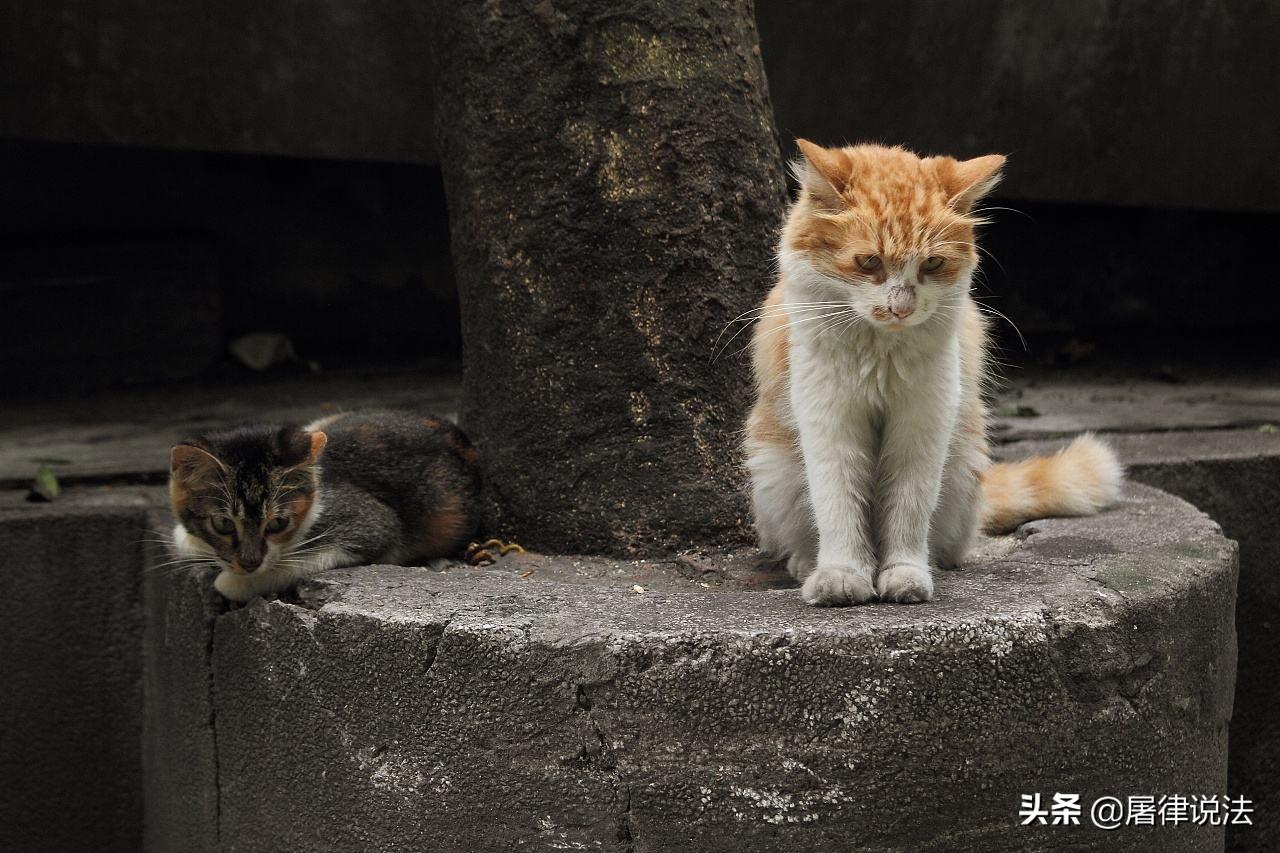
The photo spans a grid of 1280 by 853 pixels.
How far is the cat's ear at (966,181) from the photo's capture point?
2689 mm

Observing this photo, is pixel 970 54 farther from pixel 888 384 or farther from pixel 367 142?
pixel 888 384

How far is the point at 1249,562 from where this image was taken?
4.36 meters

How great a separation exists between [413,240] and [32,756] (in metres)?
3.41

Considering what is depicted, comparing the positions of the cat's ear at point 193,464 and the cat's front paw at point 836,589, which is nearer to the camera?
the cat's front paw at point 836,589

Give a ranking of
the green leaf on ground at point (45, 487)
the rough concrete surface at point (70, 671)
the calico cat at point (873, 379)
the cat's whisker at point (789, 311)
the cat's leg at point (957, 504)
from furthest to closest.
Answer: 1. the green leaf on ground at point (45, 487)
2. the rough concrete surface at point (70, 671)
3. the cat's leg at point (957, 504)
4. the cat's whisker at point (789, 311)
5. the calico cat at point (873, 379)

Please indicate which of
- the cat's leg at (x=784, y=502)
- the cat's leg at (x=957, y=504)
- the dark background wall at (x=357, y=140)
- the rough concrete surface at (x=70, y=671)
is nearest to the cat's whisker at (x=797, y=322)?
the cat's leg at (x=784, y=502)

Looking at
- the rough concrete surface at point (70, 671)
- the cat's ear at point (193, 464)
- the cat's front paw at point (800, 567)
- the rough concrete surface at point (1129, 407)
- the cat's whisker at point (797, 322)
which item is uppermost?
the cat's whisker at point (797, 322)

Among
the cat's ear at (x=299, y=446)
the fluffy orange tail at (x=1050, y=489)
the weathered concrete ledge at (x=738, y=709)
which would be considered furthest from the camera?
the fluffy orange tail at (x=1050, y=489)

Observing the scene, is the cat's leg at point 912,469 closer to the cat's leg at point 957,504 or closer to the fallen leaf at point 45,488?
the cat's leg at point 957,504

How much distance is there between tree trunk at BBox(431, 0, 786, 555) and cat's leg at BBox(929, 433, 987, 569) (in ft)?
1.97

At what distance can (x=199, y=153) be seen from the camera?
6422 mm

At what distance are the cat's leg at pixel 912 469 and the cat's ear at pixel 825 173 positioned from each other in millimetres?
437

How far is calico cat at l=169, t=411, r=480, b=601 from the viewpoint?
3.10 m

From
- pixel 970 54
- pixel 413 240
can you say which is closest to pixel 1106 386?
pixel 970 54
